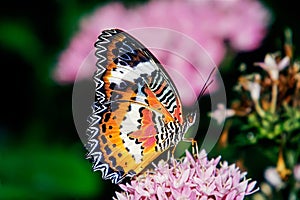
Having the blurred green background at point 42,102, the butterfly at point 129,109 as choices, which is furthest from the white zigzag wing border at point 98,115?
the blurred green background at point 42,102

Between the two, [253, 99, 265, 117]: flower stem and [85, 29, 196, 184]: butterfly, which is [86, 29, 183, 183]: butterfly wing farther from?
[253, 99, 265, 117]: flower stem

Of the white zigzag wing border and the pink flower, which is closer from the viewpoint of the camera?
the white zigzag wing border

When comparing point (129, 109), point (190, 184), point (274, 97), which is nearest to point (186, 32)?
point (274, 97)

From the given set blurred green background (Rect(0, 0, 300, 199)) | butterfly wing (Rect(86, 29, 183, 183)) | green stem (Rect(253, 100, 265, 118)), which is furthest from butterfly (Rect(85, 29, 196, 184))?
blurred green background (Rect(0, 0, 300, 199))

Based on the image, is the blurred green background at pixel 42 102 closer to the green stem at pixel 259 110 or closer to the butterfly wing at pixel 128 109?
the green stem at pixel 259 110

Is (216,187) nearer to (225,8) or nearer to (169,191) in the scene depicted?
(169,191)

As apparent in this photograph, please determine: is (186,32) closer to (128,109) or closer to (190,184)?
(128,109)

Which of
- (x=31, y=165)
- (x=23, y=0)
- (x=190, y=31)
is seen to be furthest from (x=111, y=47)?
(x=23, y=0)
